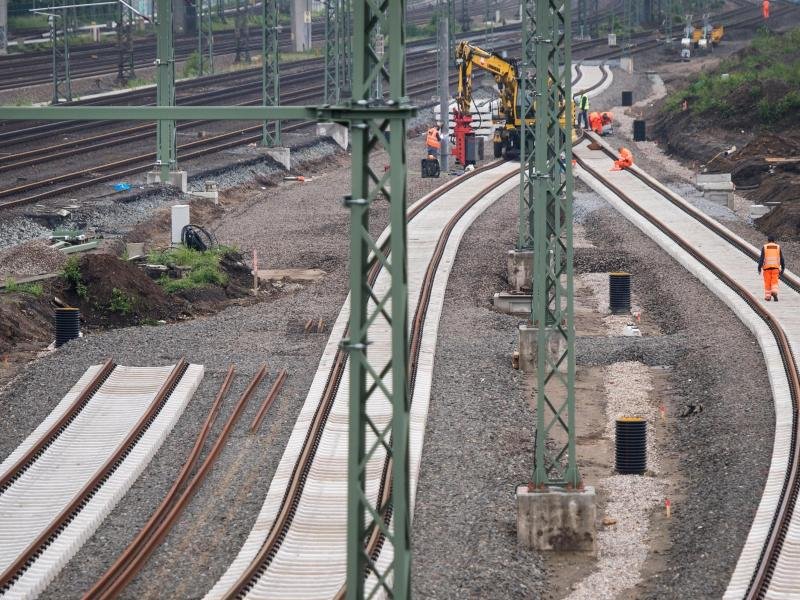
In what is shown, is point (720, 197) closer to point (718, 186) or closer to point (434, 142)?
point (718, 186)

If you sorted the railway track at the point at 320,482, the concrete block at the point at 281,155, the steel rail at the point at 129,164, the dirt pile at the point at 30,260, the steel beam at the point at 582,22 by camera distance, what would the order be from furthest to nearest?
the steel beam at the point at 582,22 < the concrete block at the point at 281,155 < the steel rail at the point at 129,164 < the dirt pile at the point at 30,260 < the railway track at the point at 320,482

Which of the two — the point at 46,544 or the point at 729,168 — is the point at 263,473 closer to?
the point at 46,544

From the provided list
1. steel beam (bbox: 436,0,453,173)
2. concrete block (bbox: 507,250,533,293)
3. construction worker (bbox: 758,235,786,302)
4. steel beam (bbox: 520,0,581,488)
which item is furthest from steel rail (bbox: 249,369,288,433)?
steel beam (bbox: 436,0,453,173)

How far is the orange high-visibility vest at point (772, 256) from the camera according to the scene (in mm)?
26266

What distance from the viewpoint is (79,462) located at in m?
19.3

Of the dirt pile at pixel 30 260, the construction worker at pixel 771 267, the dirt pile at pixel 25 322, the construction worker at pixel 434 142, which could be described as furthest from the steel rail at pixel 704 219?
the dirt pile at pixel 30 260

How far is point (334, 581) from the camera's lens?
50.1 ft

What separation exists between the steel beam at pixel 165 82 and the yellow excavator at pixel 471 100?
34.6 feet

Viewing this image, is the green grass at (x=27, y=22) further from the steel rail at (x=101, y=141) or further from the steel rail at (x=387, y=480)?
the steel rail at (x=387, y=480)

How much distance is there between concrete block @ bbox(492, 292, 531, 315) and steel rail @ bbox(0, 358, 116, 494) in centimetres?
857

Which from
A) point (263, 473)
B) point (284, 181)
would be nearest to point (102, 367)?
point (263, 473)

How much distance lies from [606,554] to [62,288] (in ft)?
46.9

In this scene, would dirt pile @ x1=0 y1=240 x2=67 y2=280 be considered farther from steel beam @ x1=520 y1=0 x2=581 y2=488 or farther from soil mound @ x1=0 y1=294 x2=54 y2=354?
steel beam @ x1=520 y1=0 x2=581 y2=488

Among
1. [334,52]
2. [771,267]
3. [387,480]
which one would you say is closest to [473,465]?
[387,480]
